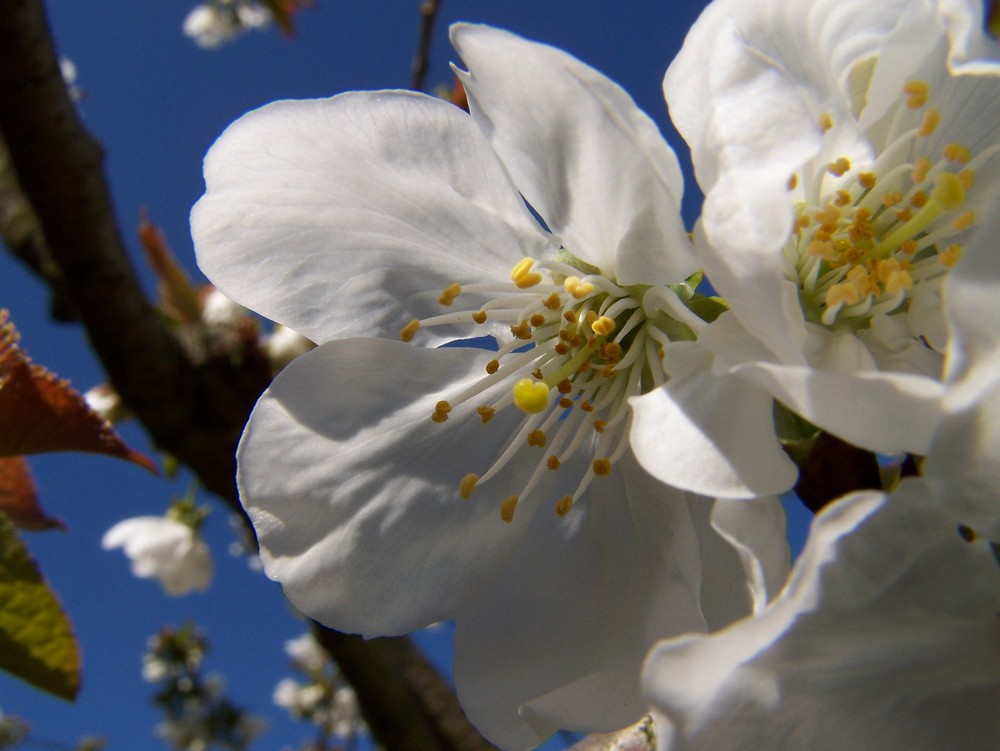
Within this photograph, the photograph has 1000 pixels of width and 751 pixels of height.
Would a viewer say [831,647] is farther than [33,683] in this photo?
No

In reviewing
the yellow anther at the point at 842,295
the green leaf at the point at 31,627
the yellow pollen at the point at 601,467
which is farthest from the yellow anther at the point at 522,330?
the green leaf at the point at 31,627

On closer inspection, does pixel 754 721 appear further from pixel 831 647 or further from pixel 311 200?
pixel 311 200

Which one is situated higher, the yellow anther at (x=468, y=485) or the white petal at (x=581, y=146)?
the white petal at (x=581, y=146)

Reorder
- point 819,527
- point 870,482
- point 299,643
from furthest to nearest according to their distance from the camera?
1. point 299,643
2. point 870,482
3. point 819,527

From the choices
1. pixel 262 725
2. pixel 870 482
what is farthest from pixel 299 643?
pixel 870 482

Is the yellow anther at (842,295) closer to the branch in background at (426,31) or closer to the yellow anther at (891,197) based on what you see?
the yellow anther at (891,197)

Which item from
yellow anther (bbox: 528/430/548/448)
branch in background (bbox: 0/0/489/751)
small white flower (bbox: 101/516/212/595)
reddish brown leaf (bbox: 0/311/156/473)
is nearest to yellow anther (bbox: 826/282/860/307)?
yellow anther (bbox: 528/430/548/448)

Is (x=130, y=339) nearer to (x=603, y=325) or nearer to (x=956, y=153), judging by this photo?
(x=603, y=325)
